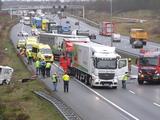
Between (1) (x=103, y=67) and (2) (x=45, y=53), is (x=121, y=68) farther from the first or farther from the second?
(2) (x=45, y=53)

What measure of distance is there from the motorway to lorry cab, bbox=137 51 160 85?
65 cm

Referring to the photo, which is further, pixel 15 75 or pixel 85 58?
pixel 15 75

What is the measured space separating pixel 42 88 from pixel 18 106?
790cm

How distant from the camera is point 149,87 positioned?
41.2 m

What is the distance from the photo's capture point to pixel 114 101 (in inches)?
1334

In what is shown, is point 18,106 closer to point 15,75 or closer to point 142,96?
point 142,96

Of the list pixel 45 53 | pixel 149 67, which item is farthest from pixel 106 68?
pixel 45 53

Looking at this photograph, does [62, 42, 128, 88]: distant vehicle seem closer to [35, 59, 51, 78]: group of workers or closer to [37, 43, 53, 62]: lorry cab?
[35, 59, 51, 78]: group of workers

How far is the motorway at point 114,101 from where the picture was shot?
1135 inches

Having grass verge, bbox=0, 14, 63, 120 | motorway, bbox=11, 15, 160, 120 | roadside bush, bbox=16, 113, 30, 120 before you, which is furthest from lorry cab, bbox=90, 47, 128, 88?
roadside bush, bbox=16, 113, 30, 120

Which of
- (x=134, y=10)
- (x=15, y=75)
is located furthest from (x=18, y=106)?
(x=134, y=10)

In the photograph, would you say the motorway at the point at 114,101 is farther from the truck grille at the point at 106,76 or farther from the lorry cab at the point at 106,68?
the truck grille at the point at 106,76

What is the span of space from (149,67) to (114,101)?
29.1 ft

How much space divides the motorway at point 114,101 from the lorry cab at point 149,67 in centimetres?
65
